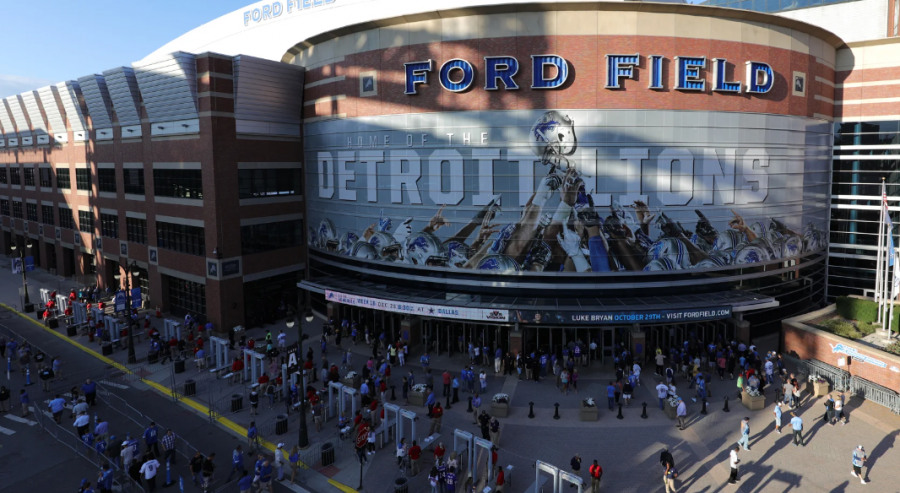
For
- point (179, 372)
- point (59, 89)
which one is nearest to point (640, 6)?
point (179, 372)

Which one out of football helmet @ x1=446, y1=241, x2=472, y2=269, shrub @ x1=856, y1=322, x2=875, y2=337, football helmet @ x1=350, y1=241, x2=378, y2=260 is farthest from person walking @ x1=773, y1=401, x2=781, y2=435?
football helmet @ x1=350, y1=241, x2=378, y2=260

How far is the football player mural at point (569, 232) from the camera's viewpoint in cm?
3022

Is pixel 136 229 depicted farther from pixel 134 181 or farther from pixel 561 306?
pixel 561 306

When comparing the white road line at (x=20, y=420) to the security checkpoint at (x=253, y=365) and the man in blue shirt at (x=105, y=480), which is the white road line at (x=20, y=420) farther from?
the man in blue shirt at (x=105, y=480)

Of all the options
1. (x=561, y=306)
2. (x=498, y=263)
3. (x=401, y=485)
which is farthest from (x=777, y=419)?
(x=401, y=485)

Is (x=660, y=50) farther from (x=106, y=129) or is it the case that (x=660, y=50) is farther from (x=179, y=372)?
(x=106, y=129)

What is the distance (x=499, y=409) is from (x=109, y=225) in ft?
138

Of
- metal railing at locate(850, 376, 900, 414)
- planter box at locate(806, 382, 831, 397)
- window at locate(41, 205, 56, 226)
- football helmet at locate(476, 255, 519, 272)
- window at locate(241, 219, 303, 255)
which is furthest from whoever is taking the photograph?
window at locate(41, 205, 56, 226)

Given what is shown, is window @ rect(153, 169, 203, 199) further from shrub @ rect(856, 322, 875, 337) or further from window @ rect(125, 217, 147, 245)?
shrub @ rect(856, 322, 875, 337)

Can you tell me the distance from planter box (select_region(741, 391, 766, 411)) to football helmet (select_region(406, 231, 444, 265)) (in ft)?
57.9

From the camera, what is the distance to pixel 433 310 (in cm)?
3002

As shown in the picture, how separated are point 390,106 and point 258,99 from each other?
35.8 ft

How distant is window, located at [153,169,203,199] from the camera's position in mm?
37156

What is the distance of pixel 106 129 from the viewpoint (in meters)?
46.1
